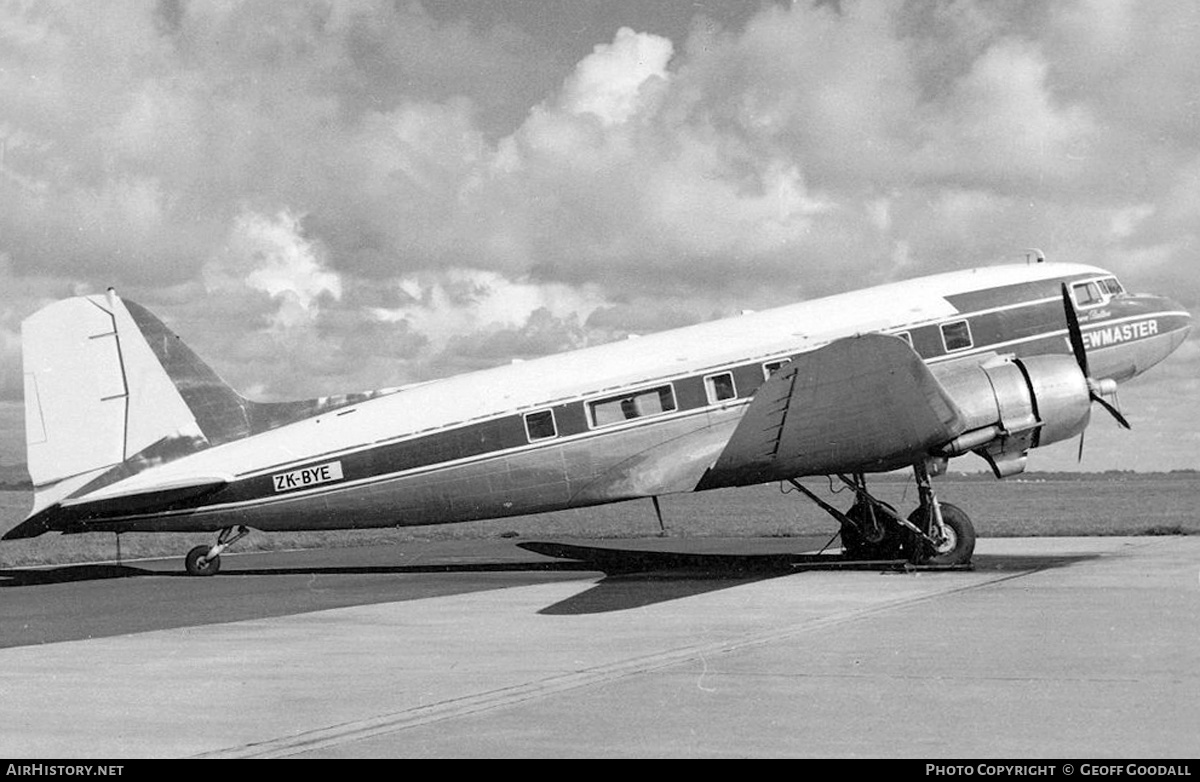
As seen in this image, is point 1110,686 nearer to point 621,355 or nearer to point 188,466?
point 621,355

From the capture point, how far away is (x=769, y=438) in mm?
16547

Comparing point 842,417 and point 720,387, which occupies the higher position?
point 720,387

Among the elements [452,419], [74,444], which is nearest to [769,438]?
[452,419]

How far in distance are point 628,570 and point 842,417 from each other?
559cm

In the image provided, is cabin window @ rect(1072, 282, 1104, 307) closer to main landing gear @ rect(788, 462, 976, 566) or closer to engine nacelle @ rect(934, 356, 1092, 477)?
engine nacelle @ rect(934, 356, 1092, 477)

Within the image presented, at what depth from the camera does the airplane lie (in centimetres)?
1792

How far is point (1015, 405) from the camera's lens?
1702cm

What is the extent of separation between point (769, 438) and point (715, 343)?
264 centimetres

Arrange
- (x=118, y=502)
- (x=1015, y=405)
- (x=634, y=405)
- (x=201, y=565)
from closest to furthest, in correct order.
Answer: (x=1015, y=405), (x=118, y=502), (x=634, y=405), (x=201, y=565)

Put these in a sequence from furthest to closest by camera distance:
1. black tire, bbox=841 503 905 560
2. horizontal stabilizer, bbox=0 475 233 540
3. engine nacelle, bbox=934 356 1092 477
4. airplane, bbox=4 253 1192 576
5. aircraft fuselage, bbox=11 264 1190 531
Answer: black tire, bbox=841 503 905 560 < aircraft fuselage, bbox=11 264 1190 531 < horizontal stabilizer, bbox=0 475 233 540 < airplane, bbox=4 253 1192 576 < engine nacelle, bbox=934 356 1092 477

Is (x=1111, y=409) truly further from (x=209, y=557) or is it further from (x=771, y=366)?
(x=209, y=557)

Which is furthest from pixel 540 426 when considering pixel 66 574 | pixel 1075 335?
pixel 66 574

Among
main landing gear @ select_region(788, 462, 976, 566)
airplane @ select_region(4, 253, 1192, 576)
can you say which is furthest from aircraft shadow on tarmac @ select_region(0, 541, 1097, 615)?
Result: airplane @ select_region(4, 253, 1192, 576)

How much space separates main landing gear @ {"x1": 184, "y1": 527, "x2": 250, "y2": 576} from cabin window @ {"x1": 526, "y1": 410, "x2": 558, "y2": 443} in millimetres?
5245
